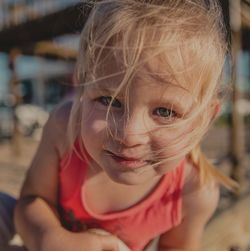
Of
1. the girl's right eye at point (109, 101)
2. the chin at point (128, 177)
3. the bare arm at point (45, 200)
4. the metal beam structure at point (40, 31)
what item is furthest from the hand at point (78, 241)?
the metal beam structure at point (40, 31)

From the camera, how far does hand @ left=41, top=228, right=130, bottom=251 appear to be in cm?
73

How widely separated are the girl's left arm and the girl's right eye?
31cm

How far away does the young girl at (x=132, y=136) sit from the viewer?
638mm

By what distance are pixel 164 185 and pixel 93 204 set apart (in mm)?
138

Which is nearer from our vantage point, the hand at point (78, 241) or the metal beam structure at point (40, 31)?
the hand at point (78, 241)

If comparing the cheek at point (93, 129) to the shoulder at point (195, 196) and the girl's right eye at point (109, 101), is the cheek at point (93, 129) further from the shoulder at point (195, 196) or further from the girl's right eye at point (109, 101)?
the shoulder at point (195, 196)

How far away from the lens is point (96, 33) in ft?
2.27

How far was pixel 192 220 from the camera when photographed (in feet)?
2.92

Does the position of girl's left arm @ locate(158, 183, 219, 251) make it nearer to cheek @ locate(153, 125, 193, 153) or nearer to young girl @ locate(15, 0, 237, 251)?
young girl @ locate(15, 0, 237, 251)

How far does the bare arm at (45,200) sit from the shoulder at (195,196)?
6.9 inches

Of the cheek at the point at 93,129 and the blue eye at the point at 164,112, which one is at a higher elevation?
the blue eye at the point at 164,112

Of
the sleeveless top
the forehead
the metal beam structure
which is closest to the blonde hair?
the forehead

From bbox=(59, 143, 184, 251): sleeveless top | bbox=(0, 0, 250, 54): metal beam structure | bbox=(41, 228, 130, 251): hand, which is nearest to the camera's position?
bbox=(41, 228, 130, 251): hand

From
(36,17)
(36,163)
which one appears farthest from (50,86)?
(36,163)
